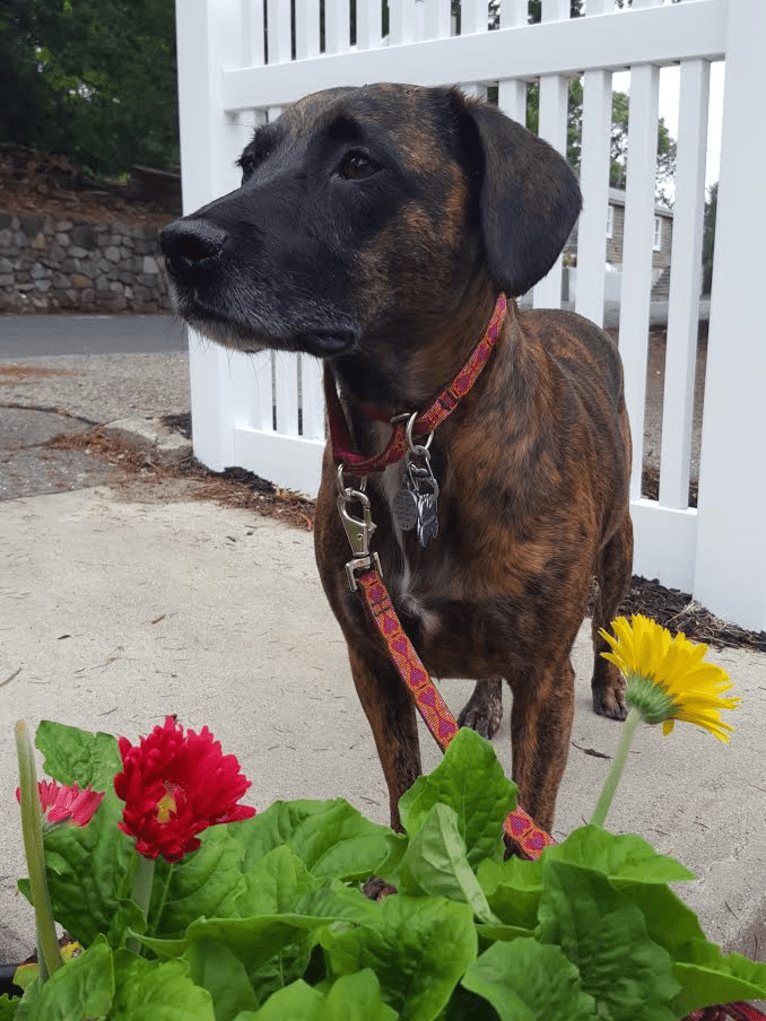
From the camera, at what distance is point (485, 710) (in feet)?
9.89

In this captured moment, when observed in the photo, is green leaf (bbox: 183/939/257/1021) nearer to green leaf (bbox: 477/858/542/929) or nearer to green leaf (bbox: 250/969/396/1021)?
green leaf (bbox: 250/969/396/1021)

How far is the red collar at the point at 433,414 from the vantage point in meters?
2.00

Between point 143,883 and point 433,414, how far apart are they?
1.25 metres

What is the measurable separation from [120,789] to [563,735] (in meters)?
1.55

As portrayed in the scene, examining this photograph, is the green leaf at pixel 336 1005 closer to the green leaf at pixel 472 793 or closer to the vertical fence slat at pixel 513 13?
the green leaf at pixel 472 793

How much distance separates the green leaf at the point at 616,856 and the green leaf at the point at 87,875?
40 centimetres

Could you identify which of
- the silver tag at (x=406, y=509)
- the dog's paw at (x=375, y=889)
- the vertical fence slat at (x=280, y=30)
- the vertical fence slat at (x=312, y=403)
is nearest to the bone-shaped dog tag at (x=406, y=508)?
the silver tag at (x=406, y=509)

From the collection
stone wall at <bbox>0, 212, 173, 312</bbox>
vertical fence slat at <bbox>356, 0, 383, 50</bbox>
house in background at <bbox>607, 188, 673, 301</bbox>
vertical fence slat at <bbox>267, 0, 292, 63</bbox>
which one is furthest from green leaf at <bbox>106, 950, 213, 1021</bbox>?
stone wall at <bbox>0, 212, 173, 312</bbox>

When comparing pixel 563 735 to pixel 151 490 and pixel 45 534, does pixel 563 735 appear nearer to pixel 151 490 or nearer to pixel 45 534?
pixel 45 534

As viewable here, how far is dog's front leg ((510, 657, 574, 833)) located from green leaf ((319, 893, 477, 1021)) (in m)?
1.36

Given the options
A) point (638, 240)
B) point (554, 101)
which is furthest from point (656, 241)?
point (638, 240)

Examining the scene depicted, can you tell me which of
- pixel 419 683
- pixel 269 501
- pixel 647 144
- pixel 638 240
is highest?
pixel 647 144

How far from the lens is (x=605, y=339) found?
11.2ft

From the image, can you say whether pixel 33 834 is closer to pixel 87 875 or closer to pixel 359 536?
pixel 87 875
